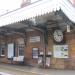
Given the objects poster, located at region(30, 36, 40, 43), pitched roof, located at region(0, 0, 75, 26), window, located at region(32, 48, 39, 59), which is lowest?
window, located at region(32, 48, 39, 59)

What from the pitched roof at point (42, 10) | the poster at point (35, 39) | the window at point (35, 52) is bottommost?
the window at point (35, 52)

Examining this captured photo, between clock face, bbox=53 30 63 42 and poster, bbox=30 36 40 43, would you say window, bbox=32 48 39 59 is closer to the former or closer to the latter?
poster, bbox=30 36 40 43

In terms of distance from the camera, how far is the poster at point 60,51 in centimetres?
1600

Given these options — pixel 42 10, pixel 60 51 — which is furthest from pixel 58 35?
pixel 42 10

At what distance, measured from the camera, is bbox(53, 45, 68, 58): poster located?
1600 cm

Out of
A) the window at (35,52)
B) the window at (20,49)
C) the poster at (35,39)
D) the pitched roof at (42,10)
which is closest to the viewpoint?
the pitched roof at (42,10)

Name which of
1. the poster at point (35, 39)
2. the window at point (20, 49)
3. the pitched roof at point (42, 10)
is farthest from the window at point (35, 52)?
the pitched roof at point (42, 10)

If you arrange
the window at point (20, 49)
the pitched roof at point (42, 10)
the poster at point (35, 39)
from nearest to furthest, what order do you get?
1. the pitched roof at point (42, 10)
2. the poster at point (35, 39)
3. the window at point (20, 49)

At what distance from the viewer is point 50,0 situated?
13867 millimetres

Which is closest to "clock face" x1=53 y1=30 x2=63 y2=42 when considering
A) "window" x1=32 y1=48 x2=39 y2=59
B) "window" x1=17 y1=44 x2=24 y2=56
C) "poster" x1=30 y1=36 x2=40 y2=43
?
"poster" x1=30 y1=36 x2=40 y2=43

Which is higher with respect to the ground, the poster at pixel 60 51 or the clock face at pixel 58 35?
the clock face at pixel 58 35

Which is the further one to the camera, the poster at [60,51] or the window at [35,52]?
the window at [35,52]

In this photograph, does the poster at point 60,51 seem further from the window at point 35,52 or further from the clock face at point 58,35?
the window at point 35,52

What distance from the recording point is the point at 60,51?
53.4 feet
